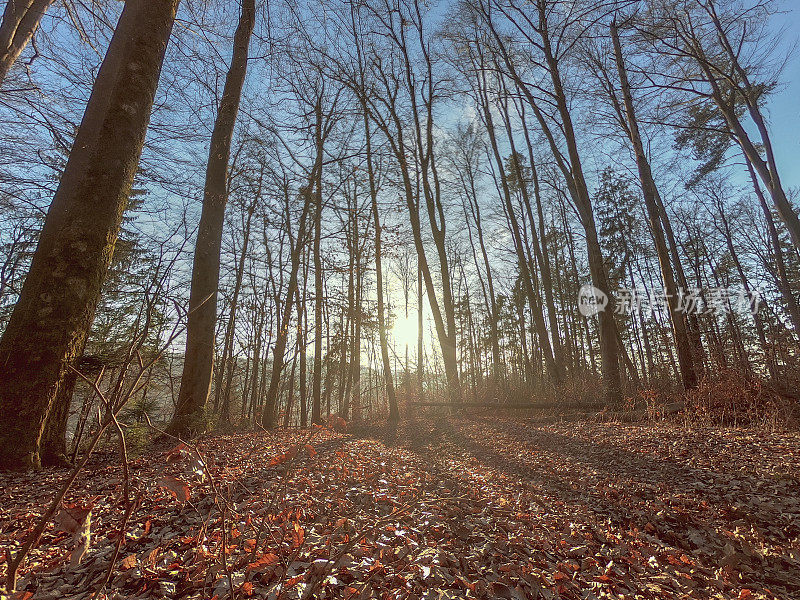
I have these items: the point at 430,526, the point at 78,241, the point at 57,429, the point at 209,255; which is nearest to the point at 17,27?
the point at 209,255

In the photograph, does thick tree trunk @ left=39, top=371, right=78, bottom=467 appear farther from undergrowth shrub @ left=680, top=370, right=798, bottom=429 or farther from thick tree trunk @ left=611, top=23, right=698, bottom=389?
thick tree trunk @ left=611, top=23, right=698, bottom=389

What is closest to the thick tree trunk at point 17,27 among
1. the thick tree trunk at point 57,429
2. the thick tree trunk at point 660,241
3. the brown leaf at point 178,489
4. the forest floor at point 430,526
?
the thick tree trunk at point 57,429

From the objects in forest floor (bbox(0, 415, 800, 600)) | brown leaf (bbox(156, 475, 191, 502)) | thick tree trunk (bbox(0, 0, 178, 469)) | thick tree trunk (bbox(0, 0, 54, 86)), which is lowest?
forest floor (bbox(0, 415, 800, 600))

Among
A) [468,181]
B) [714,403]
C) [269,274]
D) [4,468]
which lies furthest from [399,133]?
[4,468]

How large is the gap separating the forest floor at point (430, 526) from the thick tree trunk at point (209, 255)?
1318 millimetres

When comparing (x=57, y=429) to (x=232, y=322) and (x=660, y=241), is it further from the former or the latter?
(x=232, y=322)

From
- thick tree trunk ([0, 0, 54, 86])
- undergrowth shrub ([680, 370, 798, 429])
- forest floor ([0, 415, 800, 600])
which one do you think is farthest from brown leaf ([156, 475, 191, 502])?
undergrowth shrub ([680, 370, 798, 429])

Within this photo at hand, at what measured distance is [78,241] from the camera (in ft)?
11.6

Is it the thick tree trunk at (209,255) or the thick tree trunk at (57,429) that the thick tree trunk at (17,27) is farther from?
the thick tree trunk at (57,429)

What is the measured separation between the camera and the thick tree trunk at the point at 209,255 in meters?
6.32

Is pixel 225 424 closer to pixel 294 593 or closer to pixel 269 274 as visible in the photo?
pixel 294 593

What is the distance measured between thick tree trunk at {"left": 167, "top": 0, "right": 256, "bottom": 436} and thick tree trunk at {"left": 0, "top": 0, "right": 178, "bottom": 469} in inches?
108

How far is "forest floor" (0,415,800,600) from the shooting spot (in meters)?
2.15

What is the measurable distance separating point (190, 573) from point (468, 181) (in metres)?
19.0
